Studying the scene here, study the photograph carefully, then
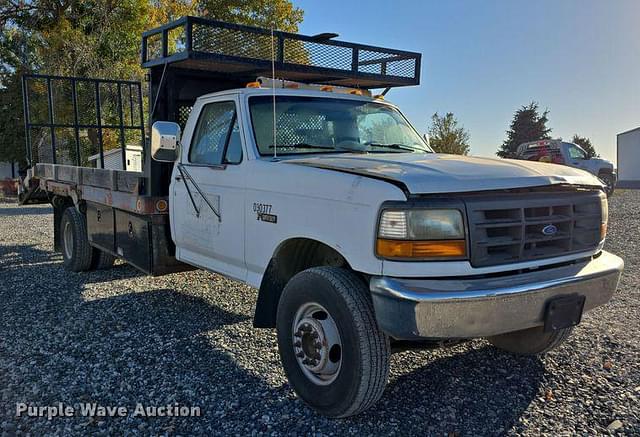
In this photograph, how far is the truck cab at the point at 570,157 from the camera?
2055cm

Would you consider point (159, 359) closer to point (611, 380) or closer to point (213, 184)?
point (213, 184)

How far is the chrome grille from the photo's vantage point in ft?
9.99

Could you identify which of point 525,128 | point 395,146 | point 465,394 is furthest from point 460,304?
point 525,128

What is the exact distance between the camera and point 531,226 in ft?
10.6

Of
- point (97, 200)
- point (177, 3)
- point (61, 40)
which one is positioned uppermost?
point (177, 3)

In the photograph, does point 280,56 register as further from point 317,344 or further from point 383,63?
point 317,344

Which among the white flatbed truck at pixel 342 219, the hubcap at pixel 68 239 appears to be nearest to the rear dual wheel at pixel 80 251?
the hubcap at pixel 68 239

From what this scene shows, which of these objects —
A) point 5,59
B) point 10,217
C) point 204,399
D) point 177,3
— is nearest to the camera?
point 204,399

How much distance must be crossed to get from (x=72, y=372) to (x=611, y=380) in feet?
12.6

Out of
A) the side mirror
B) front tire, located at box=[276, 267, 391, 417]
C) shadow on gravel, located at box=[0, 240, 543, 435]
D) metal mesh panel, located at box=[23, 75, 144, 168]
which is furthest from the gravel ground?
metal mesh panel, located at box=[23, 75, 144, 168]

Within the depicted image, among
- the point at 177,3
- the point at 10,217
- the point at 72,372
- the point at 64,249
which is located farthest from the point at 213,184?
the point at 177,3

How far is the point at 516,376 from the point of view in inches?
158

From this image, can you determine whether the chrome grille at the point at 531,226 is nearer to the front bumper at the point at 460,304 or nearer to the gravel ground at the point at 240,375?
the front bumper at the point at 460,304

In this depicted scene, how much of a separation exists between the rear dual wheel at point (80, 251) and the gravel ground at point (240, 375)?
115cm
